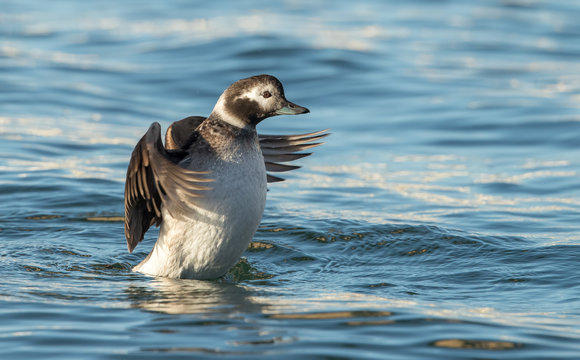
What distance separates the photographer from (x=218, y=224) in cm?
616

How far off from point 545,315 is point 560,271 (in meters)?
1.18

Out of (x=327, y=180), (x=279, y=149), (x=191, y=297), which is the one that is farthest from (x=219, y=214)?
(x=327, y=180)

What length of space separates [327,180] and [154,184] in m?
4.34

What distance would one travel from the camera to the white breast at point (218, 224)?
6133 millimetres

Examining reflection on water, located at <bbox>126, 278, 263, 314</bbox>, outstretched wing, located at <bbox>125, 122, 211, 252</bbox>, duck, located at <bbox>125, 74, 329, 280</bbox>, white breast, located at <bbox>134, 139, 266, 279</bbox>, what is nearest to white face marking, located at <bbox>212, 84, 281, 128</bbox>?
duck, located at <bbox>125, 74, 329, 280</bbox>

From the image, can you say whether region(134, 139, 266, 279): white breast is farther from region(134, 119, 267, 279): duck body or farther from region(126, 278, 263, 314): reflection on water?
region(126, 278, 263, 314): reflection on water

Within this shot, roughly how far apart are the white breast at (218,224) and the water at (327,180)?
0.17 meters

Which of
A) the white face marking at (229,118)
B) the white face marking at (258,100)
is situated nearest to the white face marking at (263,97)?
the white face marking at (258,100)

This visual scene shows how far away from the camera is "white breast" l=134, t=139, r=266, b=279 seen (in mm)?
6133

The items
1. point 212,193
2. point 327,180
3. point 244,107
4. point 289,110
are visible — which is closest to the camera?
point 212,193

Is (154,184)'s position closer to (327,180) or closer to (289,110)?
(289,110)

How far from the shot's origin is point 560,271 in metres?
6.81

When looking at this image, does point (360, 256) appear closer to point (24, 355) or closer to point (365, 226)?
point (365, 226)

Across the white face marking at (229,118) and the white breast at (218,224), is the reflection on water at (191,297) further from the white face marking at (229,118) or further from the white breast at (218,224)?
the white face marking at (229,118)
